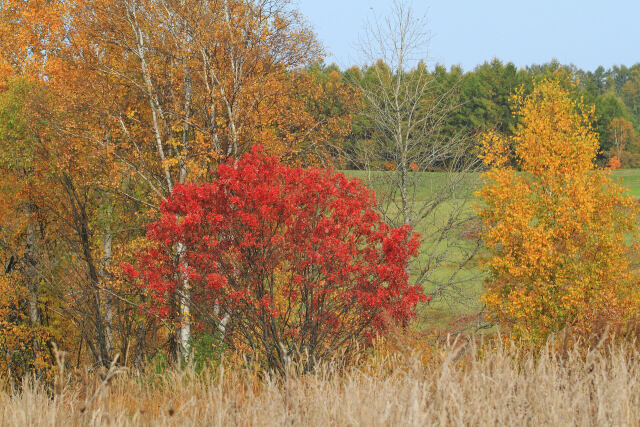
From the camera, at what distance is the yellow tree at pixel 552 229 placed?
16.7m

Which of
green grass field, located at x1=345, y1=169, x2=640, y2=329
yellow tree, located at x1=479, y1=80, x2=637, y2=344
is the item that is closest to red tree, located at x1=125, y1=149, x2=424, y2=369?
green grass field, located at x1=345, y1=169, x2=640, y2=329

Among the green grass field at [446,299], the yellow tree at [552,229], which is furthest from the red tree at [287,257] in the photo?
the yellow tree at [552,229]

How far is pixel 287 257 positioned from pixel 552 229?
11070 millimetres

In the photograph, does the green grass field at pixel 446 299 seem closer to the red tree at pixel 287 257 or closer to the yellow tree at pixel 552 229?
the yellow tree at pixel 552 229

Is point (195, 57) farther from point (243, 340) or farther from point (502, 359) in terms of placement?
point (502, 359)

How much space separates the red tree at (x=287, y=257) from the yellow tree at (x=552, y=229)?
8549mm

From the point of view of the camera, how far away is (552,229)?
1688 centimetres

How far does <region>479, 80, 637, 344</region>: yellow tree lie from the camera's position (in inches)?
658

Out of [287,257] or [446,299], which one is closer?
[287,257]

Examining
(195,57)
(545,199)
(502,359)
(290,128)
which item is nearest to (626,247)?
(545,199)

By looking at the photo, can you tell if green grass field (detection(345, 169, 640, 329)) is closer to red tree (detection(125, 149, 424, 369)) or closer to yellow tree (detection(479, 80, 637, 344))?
yellow tree (detection(479, 80, 637, 344))

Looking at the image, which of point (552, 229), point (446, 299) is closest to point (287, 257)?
point (446, 299)

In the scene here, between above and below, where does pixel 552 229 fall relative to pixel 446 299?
above

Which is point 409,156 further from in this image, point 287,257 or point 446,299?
point 287,257
